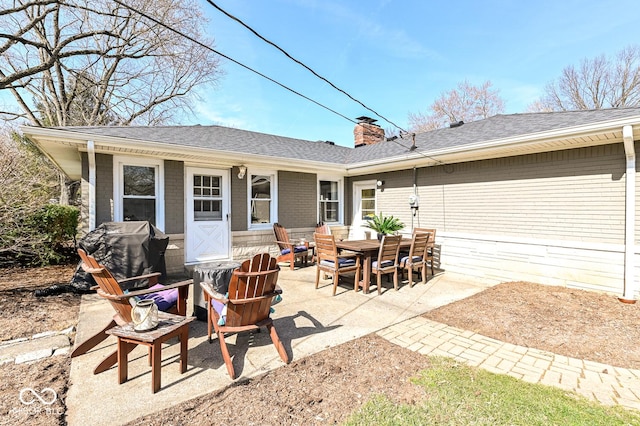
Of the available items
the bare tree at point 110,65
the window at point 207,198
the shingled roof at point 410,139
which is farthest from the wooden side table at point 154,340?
the bare tree at point 110,65

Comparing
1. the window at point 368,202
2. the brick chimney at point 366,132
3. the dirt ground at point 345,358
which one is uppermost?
the brick chimney at point 366,132

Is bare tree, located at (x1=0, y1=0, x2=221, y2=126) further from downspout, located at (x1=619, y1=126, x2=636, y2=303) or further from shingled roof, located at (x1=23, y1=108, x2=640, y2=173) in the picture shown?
downspout, located at (x1=619, y1=126, x2=636, y2=303)

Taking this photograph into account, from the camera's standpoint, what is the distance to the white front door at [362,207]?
9.06m

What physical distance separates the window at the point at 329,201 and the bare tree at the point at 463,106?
42.0 feet

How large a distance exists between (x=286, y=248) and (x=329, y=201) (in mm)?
2692

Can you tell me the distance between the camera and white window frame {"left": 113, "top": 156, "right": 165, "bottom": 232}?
580cm

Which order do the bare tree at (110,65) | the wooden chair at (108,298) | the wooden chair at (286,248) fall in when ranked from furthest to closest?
the bare tree at (110,65)
the wooden chair at (286,248)
the wooden chair at (108,298)

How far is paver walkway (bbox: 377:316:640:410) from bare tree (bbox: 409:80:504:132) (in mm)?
17991

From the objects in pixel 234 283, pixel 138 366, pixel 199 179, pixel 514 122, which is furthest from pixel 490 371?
pixel 199 179

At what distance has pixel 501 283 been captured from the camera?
19.1 ft

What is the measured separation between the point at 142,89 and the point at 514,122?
1683 centimetres

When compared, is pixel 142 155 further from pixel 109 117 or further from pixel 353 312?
pixel 109 117

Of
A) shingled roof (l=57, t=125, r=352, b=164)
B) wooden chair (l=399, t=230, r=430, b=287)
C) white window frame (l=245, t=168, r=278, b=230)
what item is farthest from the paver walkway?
shingled roof (l=57, t=125, r=352, b=164)

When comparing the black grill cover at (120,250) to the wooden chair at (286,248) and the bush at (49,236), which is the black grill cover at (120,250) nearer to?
the bush at (49,236)
